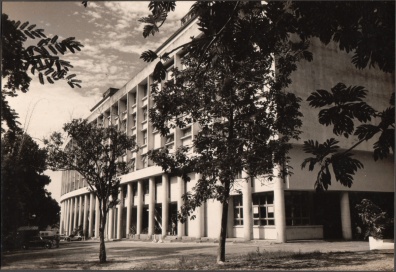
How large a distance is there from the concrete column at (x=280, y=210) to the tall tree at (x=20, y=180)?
43.8ft

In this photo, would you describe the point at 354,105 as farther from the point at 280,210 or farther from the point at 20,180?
the point at 280,210

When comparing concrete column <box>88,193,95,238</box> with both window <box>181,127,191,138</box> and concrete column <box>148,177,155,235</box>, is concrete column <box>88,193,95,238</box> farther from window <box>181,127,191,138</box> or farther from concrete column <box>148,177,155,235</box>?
concrete column <box>148,177,155,235</box>

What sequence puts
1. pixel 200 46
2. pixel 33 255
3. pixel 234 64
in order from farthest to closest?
1. pixel 33 255
2. pixel 234 64
3. pixel 200 46

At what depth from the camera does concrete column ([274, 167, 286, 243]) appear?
18.0m

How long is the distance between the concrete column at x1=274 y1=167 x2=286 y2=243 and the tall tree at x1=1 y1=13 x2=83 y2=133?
15027 millimetres

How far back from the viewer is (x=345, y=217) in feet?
66.2

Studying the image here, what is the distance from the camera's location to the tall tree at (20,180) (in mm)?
5005

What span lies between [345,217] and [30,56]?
19.6m

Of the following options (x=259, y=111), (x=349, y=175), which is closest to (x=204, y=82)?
(x=259, y=111)

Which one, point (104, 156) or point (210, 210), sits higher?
point (104, 156)

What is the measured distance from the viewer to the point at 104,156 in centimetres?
1261

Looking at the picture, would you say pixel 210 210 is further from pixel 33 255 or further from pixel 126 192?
pixel 33 255

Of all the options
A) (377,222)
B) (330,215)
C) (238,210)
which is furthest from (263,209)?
(377,222)

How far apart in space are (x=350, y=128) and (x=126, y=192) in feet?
85.8
